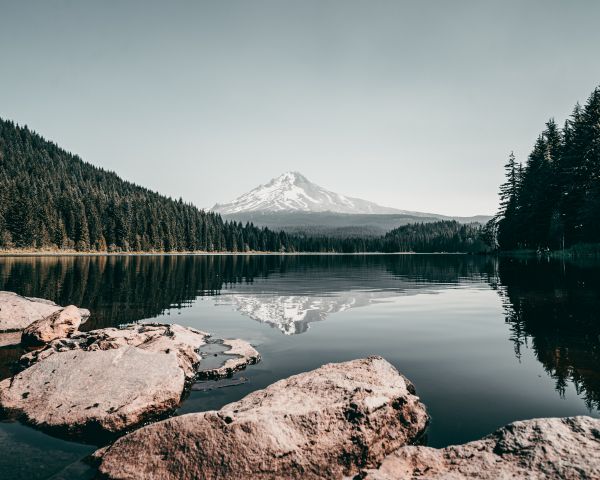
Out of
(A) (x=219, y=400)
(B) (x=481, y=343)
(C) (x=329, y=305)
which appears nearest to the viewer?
(A) (x=219, y=400)

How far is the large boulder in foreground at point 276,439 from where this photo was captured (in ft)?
21.2

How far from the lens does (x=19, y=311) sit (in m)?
19.8

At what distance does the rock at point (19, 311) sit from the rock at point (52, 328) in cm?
294

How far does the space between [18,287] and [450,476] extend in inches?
1578

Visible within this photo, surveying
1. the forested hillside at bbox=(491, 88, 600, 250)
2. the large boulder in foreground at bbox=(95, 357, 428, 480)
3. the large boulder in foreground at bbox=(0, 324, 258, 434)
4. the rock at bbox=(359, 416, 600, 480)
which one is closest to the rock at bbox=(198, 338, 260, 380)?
the large boulder in foreground at bbox=(0, 324, 258, 434)

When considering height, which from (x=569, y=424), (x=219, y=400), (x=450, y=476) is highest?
(x=569, y=424)

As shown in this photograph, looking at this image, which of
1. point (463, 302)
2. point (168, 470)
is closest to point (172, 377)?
point (168, 470)

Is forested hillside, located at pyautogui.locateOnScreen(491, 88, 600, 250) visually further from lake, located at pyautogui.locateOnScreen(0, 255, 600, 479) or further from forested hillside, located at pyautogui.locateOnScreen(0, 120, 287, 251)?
forested hillside, located at pyautogui.locateOnScreen(0, 120, 287, 251)

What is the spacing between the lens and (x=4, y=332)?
18781 millimetres

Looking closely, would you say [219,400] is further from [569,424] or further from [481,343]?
[481,343]

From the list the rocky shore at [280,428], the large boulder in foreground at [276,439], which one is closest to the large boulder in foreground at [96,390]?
the rocky shore at [280,428]

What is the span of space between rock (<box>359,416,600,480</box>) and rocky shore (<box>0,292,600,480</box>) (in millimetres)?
17

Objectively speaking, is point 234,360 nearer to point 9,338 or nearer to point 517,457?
point 517,457

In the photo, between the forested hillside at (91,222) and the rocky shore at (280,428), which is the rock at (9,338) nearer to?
the rocky shore at (280,428)
